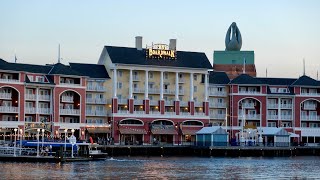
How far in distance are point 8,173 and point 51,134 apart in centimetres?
6033

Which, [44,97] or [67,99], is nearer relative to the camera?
[44,97]

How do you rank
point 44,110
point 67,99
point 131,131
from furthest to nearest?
point 131,131 → point 67,99 → point 44,110

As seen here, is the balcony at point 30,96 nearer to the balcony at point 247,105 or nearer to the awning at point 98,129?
the awning at point 98,129

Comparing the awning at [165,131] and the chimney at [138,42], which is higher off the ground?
the chimney at [138,42]

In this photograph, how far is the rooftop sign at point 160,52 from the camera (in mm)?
166250

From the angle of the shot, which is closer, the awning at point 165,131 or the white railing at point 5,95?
the white railing at point 5,95

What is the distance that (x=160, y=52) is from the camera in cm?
16700

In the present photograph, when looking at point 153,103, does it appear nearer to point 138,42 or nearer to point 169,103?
point 169,103

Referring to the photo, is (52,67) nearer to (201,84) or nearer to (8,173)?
(201,84)

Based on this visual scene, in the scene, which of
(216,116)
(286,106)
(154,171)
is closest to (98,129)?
(216,116)

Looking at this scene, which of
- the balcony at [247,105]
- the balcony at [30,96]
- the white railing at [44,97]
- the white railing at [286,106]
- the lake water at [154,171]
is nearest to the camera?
the lake water at [154,171]

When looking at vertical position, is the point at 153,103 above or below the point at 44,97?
below

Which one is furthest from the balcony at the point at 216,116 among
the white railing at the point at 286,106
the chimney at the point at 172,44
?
the chimney at the point at 172,44

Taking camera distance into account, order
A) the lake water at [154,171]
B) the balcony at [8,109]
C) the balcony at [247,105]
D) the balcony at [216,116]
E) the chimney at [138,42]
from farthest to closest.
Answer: the balcony at [216,116], the balcony at [247,105], the chimney at [138,42], the balcony at [8,109], the lake water at [154,171]
